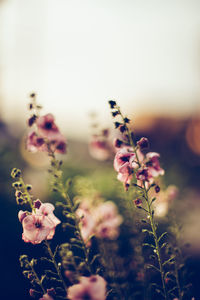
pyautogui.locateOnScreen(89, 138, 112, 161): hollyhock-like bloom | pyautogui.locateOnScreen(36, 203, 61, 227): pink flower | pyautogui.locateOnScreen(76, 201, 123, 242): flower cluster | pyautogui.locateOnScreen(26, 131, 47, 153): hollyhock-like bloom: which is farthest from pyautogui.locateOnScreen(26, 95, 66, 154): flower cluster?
pyautogui.locateOnScreen(89, 138, 112, 161): hollyhock-like bloom

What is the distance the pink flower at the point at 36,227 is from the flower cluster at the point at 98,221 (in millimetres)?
525

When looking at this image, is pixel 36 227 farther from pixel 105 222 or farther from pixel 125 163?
pixel 105 222

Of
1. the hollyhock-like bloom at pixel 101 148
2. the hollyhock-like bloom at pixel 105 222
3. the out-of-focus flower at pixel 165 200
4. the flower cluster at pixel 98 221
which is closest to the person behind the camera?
the flower cluster at pixel 98 221

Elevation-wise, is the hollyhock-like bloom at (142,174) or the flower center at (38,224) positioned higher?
the hollyhock-like bloom at (142,174)

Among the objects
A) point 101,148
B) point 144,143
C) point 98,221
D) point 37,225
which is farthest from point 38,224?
point 101,148

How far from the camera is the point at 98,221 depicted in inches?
98.2

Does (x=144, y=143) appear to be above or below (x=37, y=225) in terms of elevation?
above

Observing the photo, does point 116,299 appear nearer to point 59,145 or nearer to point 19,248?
point 59,145

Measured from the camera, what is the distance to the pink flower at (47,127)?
1768mm

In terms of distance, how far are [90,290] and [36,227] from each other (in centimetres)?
44

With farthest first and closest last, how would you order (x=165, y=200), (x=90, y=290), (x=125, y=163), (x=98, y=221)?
(x=165, y=200) → (x=98, y=221) → (x=125, y=163) → (x=90, y=290)

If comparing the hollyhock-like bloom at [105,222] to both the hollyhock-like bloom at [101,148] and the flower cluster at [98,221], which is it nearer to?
the flower cluster at [98,221]

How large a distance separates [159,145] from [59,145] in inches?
393

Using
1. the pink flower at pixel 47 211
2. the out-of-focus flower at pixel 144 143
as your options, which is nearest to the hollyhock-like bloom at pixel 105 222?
the pink flower at pixel 47 211
